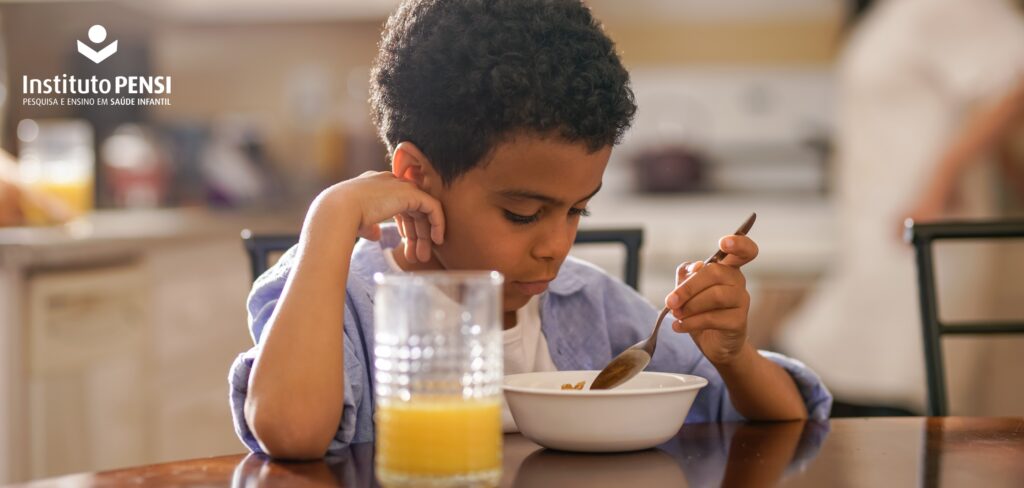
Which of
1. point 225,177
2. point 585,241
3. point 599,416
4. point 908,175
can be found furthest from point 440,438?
point 225,177

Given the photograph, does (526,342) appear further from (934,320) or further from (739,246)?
(934,320)

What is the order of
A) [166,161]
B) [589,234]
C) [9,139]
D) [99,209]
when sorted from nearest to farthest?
[589,234] → [9,139] → [99,209] → [166,161]

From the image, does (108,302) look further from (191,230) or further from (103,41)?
(103,41)

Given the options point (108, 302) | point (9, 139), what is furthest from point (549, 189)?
point (9, 139)

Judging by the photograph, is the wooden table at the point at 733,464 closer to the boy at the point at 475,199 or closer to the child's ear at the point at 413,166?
the boy at the point at 475,199

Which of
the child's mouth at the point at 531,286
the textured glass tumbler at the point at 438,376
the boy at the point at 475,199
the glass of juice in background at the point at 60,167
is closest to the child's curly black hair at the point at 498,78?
the boy at the point at 475,199

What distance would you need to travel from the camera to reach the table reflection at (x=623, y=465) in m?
0.77

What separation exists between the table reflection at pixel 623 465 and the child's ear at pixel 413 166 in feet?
0.86

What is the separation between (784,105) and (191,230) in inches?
76.5

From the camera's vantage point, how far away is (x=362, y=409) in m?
1.04

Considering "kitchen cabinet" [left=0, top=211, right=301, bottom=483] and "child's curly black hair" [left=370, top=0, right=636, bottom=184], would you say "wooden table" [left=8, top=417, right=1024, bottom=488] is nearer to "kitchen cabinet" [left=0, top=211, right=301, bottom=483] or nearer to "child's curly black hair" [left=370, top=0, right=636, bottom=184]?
"child's curly black hair" [left=370, top=0, right=636, bottom=184]

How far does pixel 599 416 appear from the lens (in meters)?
0.83

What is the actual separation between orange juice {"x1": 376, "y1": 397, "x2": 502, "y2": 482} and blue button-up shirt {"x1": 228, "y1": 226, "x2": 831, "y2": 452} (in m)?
0.31

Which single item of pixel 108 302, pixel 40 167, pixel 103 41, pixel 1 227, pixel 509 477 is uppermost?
pixel 103 41
